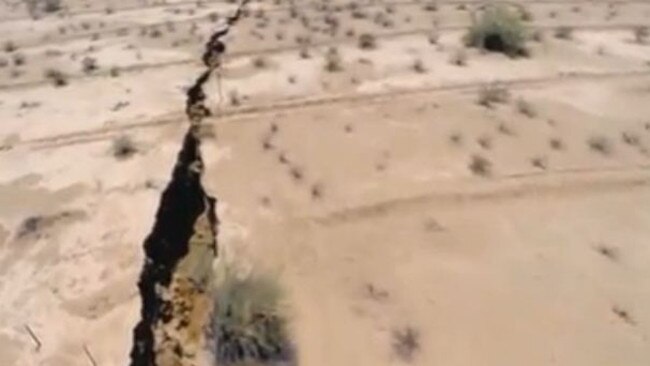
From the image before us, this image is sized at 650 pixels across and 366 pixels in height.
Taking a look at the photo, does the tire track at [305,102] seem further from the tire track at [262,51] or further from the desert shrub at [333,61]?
the tire track at [262,51]

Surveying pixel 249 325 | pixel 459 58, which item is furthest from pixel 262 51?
pixel 249 325

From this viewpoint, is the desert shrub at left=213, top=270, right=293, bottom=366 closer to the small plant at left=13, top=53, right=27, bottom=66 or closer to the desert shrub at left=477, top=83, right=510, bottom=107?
the desert shrub at left=477, top=83, right=510, bottom=107

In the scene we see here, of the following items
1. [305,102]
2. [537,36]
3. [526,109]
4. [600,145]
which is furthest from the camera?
[537,36]

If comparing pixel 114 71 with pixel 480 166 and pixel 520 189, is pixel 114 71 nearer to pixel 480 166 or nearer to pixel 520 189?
pixel 480 166

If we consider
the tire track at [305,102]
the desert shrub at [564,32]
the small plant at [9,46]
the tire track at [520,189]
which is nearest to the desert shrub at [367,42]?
the tire track at [305,102]

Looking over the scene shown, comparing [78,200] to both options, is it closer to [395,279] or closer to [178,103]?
[178,103]

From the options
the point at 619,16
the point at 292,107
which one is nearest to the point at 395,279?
the point at 292,107
